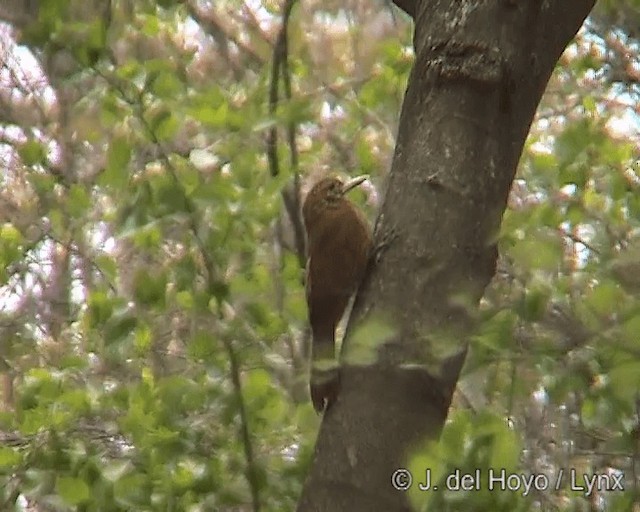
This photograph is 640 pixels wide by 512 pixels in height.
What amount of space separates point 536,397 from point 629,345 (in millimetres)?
836

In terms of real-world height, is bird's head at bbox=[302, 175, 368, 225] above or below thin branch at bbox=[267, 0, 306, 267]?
below

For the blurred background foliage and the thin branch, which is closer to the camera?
the blurred background foliage

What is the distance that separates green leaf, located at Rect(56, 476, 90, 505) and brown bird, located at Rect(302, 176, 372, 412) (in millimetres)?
243

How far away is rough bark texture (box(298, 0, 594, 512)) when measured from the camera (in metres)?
0.74

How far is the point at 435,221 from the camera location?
777 mm

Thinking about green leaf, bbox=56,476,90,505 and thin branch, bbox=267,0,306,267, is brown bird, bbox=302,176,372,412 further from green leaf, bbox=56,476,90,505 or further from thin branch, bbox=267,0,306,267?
green leaf, bbox=56,476,90,505

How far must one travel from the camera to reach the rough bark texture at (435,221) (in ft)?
2.42

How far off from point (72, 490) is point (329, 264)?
1.05 ft

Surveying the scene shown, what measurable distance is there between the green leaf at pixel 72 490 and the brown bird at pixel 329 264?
24cm

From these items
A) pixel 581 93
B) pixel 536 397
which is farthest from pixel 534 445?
pixel 581 93

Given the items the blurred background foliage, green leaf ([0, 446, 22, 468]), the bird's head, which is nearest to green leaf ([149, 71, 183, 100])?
the blurred background foliage

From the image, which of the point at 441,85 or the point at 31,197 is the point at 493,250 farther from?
the point at 31,197

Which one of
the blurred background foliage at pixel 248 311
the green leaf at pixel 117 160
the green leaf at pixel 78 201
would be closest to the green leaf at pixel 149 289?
the blurred background foliage at pixel 248 311

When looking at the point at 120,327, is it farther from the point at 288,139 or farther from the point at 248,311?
the point at 288,139
